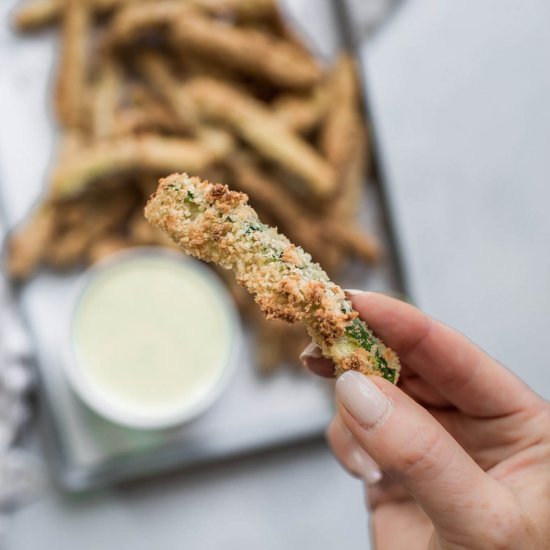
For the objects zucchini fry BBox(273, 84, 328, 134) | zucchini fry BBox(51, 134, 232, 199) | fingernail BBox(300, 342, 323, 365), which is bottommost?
zucchini fry BBox(51, 134, 232, 199)

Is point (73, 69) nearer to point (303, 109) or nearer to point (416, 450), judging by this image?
point (303, 109)

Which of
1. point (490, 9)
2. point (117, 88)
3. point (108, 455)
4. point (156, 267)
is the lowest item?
point (108, 455)

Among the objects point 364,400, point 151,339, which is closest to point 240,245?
point 364,400

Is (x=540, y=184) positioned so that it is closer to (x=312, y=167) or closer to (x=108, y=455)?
(x=312, y=167)

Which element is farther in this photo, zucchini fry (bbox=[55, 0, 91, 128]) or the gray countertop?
the gray countertop

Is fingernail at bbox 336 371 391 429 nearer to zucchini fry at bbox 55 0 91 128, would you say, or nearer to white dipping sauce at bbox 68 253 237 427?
white dipping sauce at bbox 68 253 237 427

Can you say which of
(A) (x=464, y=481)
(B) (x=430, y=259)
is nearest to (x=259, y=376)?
(B) (x=430, y=259)

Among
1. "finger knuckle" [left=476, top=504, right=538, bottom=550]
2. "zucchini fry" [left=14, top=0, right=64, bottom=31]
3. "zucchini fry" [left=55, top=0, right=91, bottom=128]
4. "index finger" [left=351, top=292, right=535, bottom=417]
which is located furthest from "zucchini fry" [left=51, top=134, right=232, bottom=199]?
"finger knuckle" [left=476, top=504, right=538, bottom=550]
